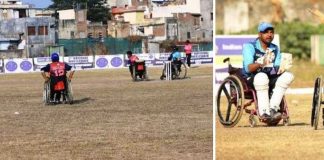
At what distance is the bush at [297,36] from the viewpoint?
2895 millimetres

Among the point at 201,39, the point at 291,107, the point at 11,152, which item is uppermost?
the point at 201,39

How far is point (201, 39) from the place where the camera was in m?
4.55

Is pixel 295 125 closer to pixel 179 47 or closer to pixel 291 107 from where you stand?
pixel 291 107

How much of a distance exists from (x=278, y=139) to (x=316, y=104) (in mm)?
221

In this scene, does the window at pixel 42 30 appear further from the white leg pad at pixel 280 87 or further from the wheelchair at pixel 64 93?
the white leg pad at pixel 280 87

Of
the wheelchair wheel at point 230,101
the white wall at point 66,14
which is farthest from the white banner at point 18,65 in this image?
the wheelchair wheel at point 230,101

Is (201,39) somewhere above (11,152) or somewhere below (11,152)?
above

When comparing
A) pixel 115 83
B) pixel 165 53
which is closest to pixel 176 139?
pixel 165 53

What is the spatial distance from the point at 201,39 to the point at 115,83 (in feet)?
10.8

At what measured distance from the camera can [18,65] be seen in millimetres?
7148

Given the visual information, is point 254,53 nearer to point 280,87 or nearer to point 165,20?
point 280,87

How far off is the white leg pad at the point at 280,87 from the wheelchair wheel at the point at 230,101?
130 millimetres

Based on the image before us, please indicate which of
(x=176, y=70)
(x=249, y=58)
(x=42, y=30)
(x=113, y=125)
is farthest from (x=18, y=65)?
(x=249, y=58)

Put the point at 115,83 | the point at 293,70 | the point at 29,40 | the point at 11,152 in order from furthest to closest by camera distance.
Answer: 1. the point at 115,83
2. the point at 29,40
3. the point at 11,152
4. the point at 293,70
